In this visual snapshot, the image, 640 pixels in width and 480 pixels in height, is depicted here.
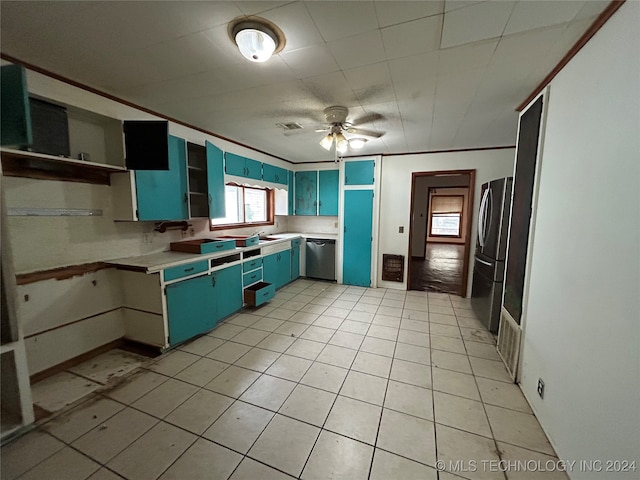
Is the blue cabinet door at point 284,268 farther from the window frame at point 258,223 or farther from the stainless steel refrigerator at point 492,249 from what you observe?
the stainless steel refrigerator at point 492,249

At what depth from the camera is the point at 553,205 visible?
1620 mm

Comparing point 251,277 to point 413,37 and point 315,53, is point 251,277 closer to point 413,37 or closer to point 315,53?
point 315,53

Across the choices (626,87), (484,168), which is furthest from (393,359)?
(484,168)

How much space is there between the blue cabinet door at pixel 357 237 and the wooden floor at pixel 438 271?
35.8 inches

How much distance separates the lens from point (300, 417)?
1.68 metres

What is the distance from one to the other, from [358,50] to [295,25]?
0.42m

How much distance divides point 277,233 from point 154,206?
9.05 feet

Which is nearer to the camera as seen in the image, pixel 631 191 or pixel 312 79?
pixel 631 191

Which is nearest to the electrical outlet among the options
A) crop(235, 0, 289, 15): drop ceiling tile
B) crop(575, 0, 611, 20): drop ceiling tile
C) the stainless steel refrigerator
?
the stainless steel refrigerator

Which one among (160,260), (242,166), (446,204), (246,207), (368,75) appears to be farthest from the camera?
(446,204)

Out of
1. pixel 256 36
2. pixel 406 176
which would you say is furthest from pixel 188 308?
pixel 406 176

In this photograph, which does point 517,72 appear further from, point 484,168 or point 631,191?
point 484,168

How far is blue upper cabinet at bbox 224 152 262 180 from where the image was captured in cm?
344

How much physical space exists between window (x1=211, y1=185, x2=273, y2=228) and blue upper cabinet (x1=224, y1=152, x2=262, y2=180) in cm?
29
